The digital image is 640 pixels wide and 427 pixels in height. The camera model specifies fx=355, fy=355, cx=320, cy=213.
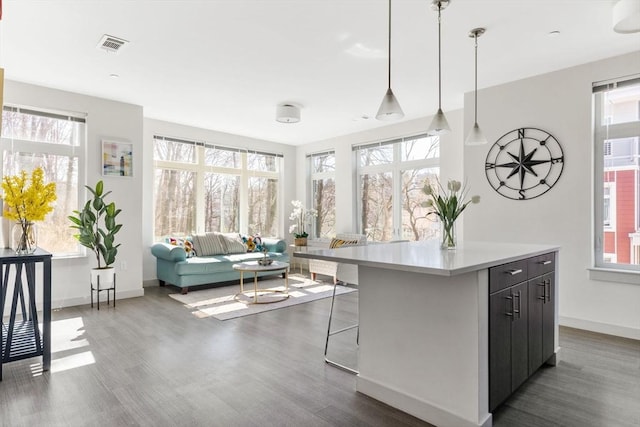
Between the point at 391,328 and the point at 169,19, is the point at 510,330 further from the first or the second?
the point at 169,19

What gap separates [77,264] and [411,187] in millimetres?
4917

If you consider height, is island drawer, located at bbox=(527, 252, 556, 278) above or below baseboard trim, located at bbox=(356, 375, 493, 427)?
above

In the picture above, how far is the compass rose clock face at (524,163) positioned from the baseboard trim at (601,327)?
1352mm

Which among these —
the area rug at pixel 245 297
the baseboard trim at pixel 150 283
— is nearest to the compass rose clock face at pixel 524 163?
the area rug at pixel 245 297

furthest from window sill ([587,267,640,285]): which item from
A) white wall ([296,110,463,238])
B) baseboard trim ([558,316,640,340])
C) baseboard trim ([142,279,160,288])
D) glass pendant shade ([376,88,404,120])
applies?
baseboard trim ([142,279,160,288])

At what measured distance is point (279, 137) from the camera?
6.98 metres

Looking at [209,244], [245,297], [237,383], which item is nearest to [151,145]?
[209,244]

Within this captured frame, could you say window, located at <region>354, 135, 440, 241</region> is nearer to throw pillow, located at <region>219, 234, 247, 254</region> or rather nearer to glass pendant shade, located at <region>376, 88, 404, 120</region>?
throw pillow, located at <region>219, 234, 247, 254</region>

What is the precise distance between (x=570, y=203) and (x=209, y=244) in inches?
197

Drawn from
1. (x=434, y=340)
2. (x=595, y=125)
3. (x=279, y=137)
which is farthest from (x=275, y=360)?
(x=279, y=137)

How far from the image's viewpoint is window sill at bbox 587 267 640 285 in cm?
332

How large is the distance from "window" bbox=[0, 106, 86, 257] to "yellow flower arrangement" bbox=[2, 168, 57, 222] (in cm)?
184

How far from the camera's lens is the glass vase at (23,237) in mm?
2729

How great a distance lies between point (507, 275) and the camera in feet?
6.79
